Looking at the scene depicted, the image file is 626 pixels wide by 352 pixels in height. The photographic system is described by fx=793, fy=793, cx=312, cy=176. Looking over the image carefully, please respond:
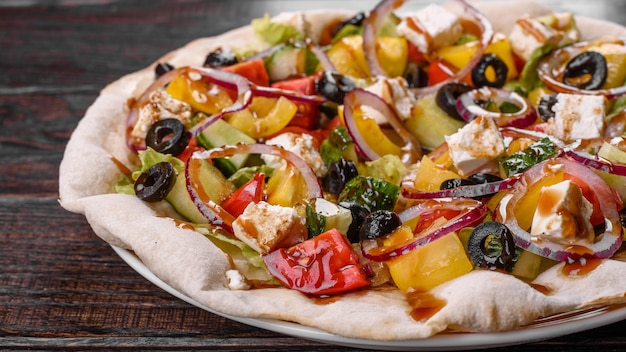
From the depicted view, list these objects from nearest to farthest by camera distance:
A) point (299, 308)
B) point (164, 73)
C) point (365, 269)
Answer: point (299, 308)
point (365, 269)
point (164, 73)

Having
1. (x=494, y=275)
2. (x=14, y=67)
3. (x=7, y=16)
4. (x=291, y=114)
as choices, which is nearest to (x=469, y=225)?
(x=494, y=275)

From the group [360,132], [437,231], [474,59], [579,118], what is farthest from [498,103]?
[437,231]

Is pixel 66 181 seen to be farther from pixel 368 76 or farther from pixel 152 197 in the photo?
pixel 368 76

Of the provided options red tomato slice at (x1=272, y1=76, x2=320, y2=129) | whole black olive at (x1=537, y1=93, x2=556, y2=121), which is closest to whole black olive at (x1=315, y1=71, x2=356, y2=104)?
red tomato slice at (x1=272, y1=76, x2=320, y2=129)

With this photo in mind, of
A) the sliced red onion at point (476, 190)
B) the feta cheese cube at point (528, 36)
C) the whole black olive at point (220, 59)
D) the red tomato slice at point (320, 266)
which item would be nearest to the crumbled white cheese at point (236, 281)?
the red tomato slice at point (320, 266)

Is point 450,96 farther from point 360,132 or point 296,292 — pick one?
point 296,292

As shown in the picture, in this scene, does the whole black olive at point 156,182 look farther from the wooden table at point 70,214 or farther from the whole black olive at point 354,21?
the whole black olive at point 354,21
